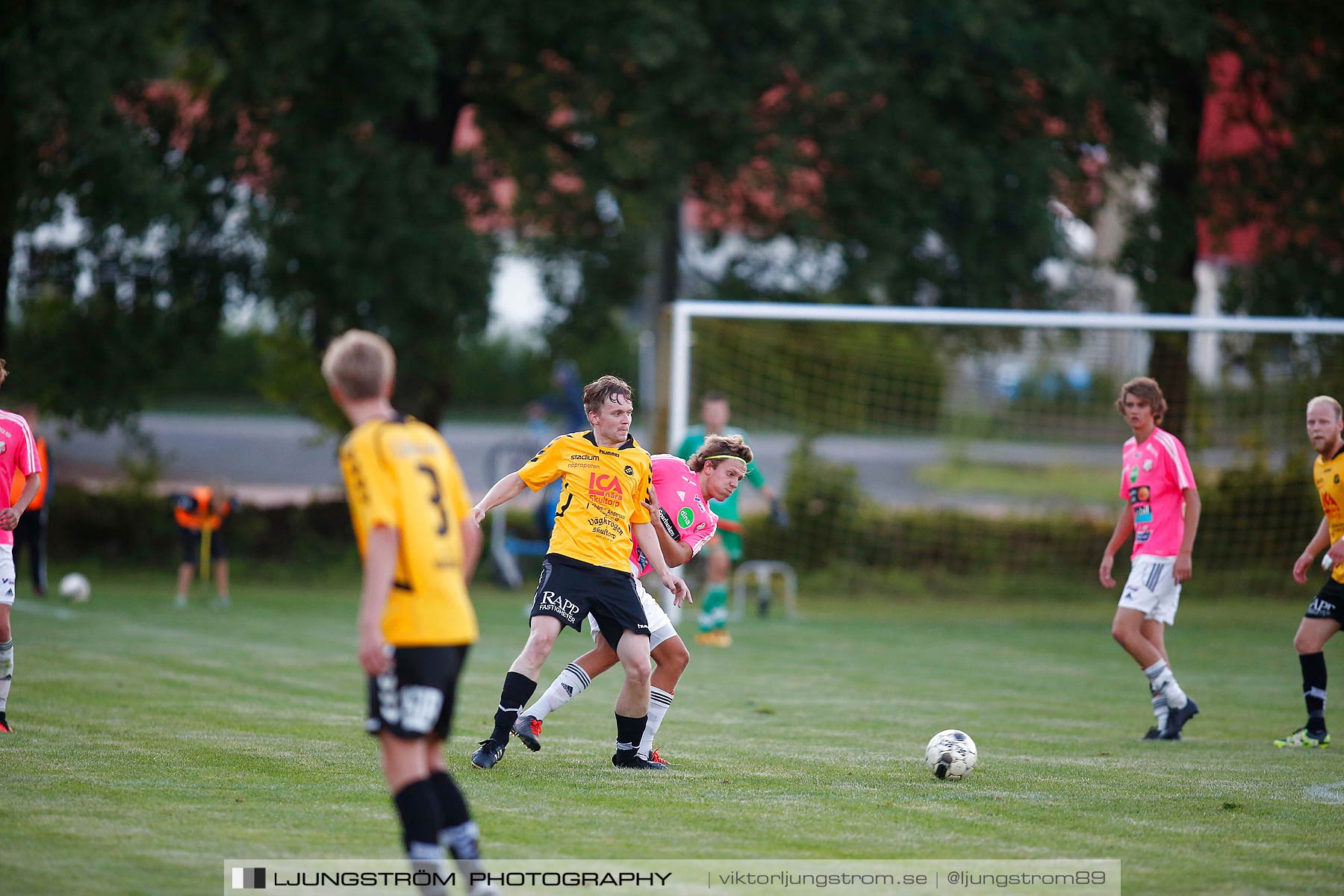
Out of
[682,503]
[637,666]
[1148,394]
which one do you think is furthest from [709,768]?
[1148,394]

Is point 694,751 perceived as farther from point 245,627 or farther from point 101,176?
point 101,176

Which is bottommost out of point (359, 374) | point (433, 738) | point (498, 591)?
point (498, 591)

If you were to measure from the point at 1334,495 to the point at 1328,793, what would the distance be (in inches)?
90.2

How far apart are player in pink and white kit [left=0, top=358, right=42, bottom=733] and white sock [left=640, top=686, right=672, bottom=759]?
3576mm

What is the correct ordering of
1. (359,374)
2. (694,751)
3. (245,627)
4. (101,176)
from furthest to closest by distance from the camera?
(101,176)
(245,627)
(694,751)
(359,374)

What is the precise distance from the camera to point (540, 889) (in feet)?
15.8

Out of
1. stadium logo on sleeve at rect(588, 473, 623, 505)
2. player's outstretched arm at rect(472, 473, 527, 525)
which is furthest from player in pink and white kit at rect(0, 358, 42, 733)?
stadium logo on sleeve at rect(588, 473, 623, 505)

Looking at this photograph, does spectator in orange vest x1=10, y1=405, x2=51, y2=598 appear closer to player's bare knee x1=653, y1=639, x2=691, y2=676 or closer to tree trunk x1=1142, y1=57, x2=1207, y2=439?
player's bare knee x1=653, y1=639, x2=691, y2=676

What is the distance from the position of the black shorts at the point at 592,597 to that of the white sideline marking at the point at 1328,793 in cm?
345

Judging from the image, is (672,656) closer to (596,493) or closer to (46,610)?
(596,493)

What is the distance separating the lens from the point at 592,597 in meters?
6.83

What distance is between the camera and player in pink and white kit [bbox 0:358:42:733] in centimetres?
751

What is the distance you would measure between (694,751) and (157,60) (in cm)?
1335

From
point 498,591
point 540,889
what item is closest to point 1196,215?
point 498,591
